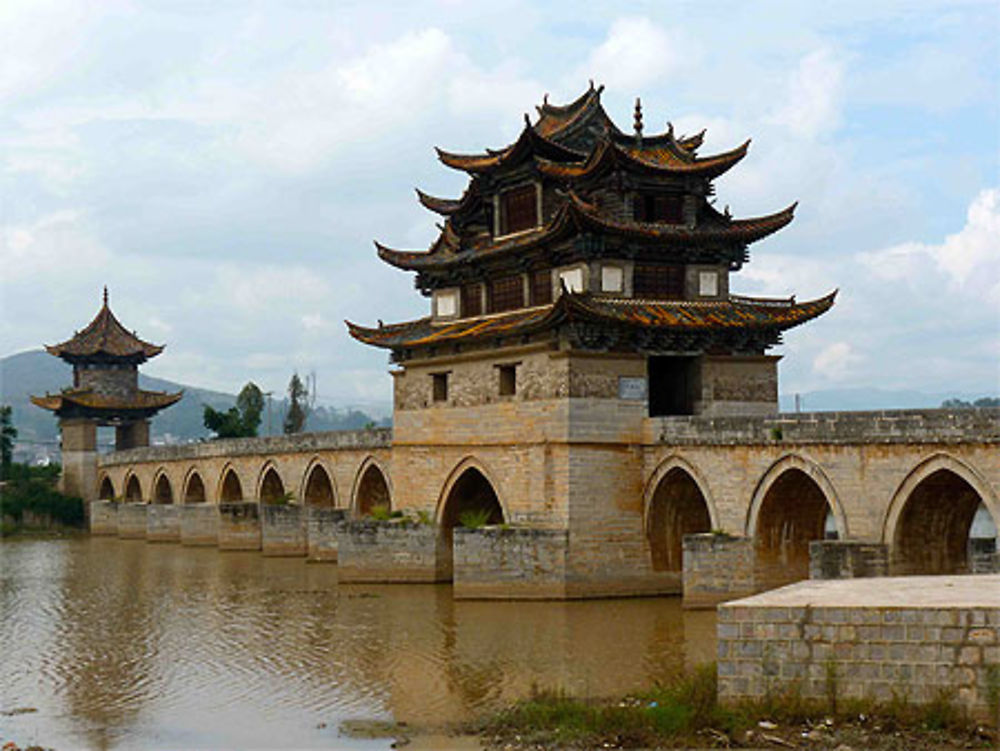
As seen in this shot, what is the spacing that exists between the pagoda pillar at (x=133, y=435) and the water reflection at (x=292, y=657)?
35.7 meters

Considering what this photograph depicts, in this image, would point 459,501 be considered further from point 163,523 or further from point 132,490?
point 132,490

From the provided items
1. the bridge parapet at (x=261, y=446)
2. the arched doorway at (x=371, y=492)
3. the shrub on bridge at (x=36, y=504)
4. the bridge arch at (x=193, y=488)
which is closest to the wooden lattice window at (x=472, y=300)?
the bridge parapet at (x=261, y=446)

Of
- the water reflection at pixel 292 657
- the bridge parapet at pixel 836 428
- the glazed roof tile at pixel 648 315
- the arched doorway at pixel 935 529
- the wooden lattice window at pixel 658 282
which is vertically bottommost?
the water reflection at pixel 292 657

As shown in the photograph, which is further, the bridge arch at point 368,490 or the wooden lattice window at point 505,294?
the bridge arch at point 368,490

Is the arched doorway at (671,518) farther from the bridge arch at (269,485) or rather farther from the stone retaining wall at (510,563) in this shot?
the bridge arch at (269,485)

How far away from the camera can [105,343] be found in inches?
2793

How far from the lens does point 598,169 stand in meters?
32.1

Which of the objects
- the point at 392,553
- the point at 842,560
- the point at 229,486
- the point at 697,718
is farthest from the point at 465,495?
the point at 229,486

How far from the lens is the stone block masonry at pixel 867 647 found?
14.5 metres

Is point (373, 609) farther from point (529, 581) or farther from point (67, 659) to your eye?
point (67, 659)

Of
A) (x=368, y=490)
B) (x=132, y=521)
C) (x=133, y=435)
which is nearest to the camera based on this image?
(x=368, y=490)

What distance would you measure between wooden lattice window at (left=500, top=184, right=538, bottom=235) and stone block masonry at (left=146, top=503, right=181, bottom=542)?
2756 centimetres

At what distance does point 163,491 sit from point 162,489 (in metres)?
0.22

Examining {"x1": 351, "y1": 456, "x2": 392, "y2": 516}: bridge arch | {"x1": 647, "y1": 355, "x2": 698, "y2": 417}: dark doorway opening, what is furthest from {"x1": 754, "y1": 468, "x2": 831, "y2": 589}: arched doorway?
{"x1": 351, "y1": 456, "x2": 392, "y2": 516}: bridge arch
